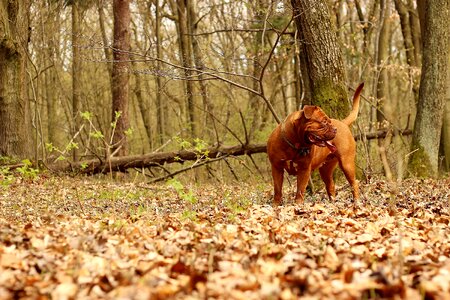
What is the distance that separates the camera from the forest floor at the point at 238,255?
3.19 metres

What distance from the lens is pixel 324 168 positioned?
935cm

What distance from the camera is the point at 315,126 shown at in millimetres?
7594

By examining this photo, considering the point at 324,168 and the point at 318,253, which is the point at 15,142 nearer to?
the point at 324,168

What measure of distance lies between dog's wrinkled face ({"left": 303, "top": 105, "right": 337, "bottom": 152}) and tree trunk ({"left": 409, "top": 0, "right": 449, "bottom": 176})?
5.36 metres

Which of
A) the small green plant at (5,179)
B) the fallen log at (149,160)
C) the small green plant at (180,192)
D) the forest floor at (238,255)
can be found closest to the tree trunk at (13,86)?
the fallen log at (149,160)

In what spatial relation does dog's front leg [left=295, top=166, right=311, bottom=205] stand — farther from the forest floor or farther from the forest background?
the forest background

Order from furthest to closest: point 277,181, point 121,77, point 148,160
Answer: point 121,77 < point 148,160 < point 277,181

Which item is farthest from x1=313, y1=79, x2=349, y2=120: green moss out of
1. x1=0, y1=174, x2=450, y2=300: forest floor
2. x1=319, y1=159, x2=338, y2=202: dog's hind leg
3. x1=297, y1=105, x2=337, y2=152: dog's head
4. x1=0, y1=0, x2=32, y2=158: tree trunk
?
x1=0, y1=0, x2=32, y2=158: tree trunk

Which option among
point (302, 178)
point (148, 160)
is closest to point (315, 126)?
point (302, 178)

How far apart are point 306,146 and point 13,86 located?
949cm

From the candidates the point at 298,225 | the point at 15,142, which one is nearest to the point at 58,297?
the point at 298,225

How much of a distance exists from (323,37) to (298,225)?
4828 mm

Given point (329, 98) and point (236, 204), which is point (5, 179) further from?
point (329, 98)

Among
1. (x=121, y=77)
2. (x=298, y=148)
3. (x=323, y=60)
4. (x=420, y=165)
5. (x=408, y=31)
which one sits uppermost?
(x=408, y=31)
